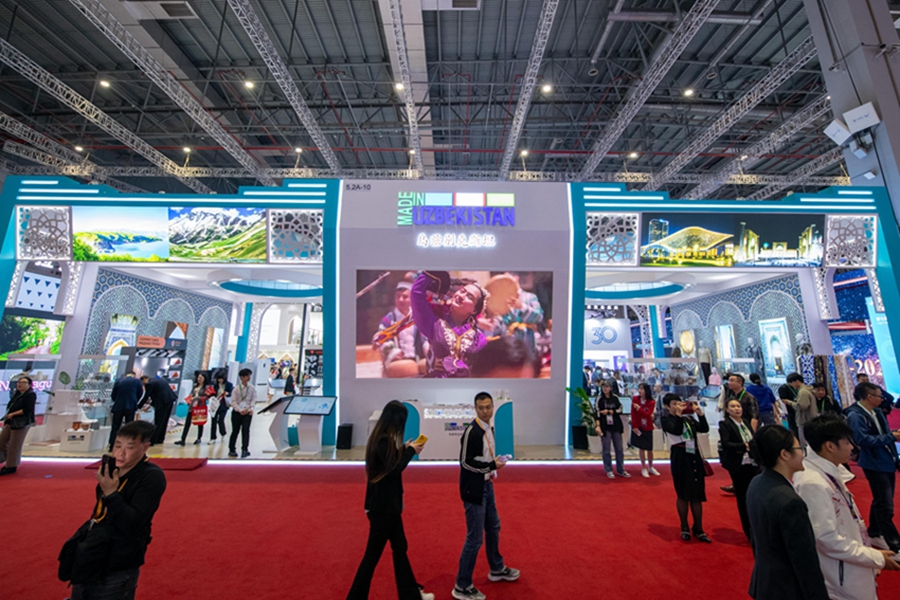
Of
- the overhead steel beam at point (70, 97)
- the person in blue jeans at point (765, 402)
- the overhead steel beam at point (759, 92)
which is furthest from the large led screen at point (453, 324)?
the overhead steel beam at point (70, 97)

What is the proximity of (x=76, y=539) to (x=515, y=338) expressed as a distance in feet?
22.9

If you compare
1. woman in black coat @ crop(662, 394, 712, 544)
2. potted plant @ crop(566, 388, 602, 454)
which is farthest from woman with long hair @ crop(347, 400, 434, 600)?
potted plant @ crop(566, 388, 602, 454)

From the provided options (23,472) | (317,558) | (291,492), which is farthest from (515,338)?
(23,472)

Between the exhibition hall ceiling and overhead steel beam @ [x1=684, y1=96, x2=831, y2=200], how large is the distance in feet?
0.16

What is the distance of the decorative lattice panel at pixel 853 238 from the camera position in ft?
28.5

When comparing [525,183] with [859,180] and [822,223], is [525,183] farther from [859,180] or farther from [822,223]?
[859,180]

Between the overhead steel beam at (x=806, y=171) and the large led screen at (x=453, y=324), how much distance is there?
403 inches

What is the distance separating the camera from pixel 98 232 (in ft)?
27.2

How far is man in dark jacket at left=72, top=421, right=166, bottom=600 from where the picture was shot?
1.92 meters

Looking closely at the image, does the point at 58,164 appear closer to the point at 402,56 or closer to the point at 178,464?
the point at 402,56

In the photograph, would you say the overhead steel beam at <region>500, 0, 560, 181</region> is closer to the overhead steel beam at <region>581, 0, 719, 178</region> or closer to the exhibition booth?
the overhead steel beam at <region>581, 0, 719, 178</region>

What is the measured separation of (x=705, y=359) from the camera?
1330cm

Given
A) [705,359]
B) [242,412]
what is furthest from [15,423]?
[705,359]

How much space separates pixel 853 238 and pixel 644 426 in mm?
6533
